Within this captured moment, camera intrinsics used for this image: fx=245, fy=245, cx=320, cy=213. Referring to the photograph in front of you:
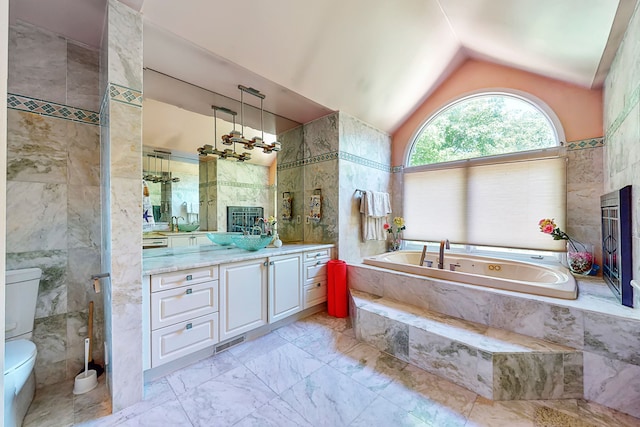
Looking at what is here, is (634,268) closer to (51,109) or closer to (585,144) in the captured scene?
(585,144)

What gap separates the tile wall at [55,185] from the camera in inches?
63.0

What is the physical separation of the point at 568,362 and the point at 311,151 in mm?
3003

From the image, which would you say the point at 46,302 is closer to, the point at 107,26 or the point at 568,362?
the point at 107,26

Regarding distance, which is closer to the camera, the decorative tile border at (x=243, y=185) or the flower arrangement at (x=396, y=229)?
the decorative tile border at (x=243, y=185)

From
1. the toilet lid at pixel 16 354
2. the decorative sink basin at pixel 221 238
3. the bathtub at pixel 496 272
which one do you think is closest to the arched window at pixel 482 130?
the bathtub at pixel 496 272

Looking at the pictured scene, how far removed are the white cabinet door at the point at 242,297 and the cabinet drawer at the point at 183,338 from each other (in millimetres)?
95

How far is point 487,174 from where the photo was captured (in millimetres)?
3037

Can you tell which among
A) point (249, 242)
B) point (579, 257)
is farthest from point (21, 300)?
point (579, 257)

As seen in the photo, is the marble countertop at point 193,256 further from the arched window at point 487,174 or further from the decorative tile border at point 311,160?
the arched window at point 487,174

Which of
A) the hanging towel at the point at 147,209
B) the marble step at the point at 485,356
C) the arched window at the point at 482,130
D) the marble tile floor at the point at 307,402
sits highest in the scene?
the arched window at the point at 482,130

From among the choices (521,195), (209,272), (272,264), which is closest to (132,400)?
(209,272)

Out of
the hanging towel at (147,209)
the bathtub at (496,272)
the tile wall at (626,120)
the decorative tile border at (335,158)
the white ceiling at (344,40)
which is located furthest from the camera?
the decorative tile border at (335,158)

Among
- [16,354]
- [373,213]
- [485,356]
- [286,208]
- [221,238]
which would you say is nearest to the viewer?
[16,354]

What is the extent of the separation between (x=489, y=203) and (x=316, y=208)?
2.15m
